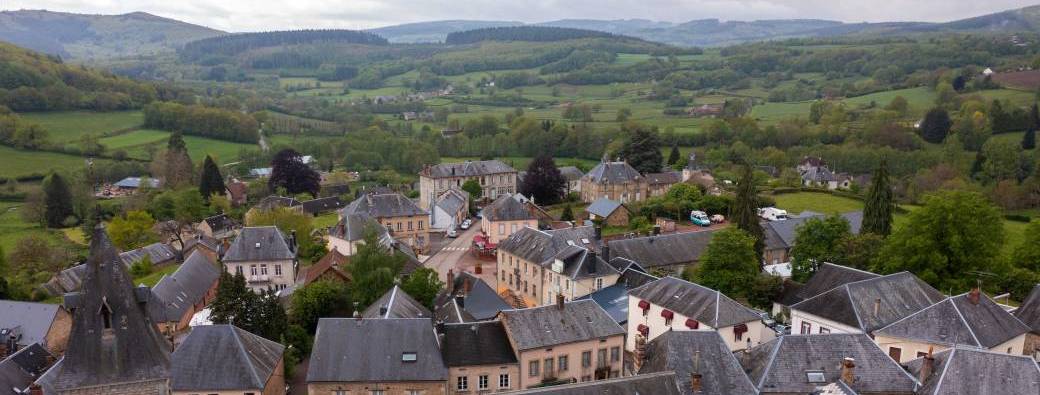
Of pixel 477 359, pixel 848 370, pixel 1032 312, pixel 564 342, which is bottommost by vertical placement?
pixel 477 359

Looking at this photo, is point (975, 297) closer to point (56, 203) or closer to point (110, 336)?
point (110, 336)

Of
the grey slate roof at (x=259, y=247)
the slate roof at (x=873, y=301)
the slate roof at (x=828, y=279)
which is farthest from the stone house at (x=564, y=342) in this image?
the grey slate roof at (x=259, y=247)

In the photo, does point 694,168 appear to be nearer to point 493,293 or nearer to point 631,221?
point 631,221

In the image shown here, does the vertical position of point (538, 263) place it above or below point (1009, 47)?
below

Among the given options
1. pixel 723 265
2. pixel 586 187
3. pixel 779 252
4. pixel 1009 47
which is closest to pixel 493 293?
pixel 723 265

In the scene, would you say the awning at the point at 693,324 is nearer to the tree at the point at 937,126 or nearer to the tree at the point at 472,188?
the tree at the point at 472,188

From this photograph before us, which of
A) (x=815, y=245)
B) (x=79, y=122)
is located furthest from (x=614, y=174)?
(x=79, y=122)
